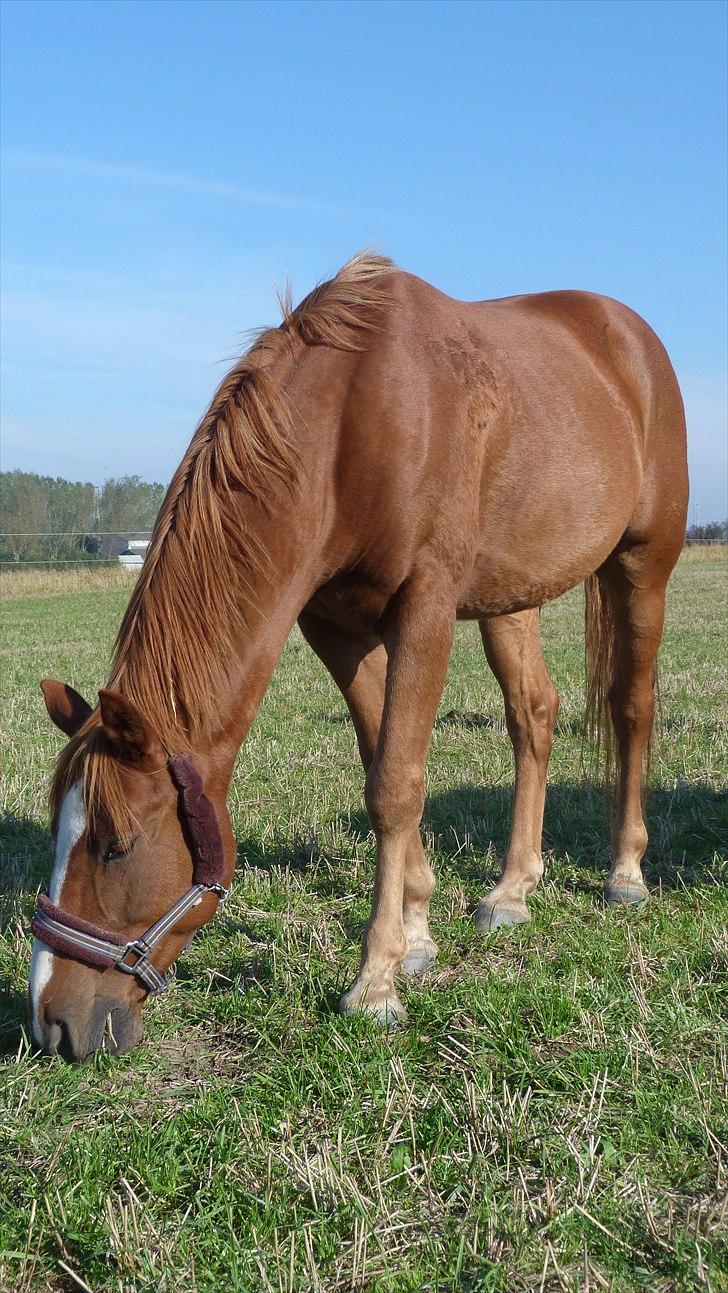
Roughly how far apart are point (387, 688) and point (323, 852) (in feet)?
5.37

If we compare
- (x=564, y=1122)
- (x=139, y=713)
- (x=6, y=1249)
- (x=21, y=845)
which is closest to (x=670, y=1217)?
(x=564, y=1122)

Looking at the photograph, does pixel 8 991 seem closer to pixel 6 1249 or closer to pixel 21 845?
pixel 6 1249

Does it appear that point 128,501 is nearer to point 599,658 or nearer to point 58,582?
point 58,582

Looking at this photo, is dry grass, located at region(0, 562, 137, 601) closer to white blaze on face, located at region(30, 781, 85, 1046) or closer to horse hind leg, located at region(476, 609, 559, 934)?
horse hind leg, located at region(476, 609, 559, 934)

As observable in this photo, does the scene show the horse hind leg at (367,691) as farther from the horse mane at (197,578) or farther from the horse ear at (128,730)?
the horse ear at (128,730)

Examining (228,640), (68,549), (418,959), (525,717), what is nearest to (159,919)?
(228,640)

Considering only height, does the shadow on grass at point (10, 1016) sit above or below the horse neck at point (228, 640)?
below

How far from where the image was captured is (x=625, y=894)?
426 centimetres

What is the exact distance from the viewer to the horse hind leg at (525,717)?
14.9 ft

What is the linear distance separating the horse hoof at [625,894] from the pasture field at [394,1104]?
83mm

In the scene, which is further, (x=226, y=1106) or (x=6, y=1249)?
(x=226, y=1106)

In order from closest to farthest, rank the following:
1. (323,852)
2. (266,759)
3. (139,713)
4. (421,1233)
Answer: (421,1233)
(139,713)
(323,852)
(266,759)

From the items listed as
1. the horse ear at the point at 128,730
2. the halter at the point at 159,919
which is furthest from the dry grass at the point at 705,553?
the horse ear at the point at 128,730

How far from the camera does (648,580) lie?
5.02 meters
